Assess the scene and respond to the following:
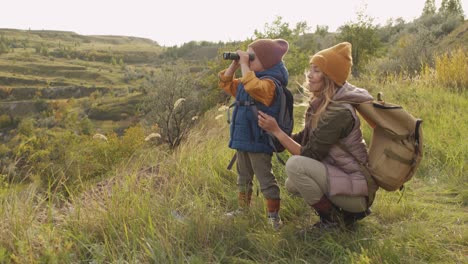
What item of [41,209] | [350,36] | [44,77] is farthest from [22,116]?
[41,209]

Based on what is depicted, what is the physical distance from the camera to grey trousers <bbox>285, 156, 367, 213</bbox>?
2.45 meters

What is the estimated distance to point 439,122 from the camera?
A: 4.93 meters

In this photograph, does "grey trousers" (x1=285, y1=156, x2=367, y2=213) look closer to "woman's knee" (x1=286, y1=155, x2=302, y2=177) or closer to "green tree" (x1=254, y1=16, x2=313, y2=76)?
"woman's knee" (x1=286, y1=155, x2=302, y2=177)

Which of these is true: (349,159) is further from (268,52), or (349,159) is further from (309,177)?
(268,52)

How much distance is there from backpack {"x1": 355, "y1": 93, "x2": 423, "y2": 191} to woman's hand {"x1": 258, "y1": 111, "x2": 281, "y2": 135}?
1.77 feet

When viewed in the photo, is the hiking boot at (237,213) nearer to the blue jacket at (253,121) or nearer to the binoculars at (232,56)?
the blue jacket at (253,121)

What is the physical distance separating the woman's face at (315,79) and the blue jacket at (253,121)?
0.99 ft

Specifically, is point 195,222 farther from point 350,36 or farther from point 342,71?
point 350,36

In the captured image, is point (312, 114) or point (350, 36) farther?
point (350, 36)

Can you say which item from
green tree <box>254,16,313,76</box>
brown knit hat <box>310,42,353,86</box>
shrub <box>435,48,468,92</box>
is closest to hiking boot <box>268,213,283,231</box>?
brown knit hat <box>310,42,353,86</box>

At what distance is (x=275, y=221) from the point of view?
2.77 m

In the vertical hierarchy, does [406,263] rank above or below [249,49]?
below

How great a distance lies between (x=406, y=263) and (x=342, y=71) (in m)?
1.16

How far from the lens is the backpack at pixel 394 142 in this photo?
2.26 metres
